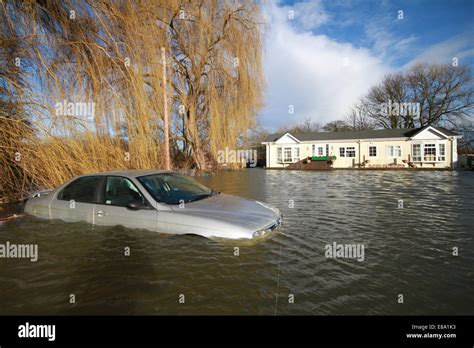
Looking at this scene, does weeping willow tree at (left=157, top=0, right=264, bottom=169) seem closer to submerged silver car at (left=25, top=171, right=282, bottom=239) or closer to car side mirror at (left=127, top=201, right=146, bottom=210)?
submerged silver car at (left=25, top=171, right=282, bottom=239)

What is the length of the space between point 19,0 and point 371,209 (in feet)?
32.0

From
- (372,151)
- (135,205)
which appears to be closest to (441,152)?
(372,151)

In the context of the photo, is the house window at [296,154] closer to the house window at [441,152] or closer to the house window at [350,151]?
the house window at [350,151]

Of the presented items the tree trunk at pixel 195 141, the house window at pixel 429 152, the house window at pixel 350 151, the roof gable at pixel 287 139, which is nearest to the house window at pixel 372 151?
the house window at pixel 350 151

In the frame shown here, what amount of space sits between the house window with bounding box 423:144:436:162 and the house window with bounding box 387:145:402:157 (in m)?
2.08

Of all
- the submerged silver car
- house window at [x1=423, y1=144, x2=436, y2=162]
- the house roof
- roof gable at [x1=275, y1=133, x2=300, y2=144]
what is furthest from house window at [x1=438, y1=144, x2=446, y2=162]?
the submerged silver car

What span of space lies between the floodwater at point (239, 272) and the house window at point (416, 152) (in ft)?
80.7

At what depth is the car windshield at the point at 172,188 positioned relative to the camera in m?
4.28

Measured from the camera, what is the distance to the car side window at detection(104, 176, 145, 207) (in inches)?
167

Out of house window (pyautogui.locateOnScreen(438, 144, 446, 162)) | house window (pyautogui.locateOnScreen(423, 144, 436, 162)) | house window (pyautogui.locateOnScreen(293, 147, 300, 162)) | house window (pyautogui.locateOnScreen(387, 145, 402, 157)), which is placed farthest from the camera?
house window (pyautogui.locateOnScreen(293, 147, 300, 162))

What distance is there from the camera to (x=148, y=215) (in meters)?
3.99

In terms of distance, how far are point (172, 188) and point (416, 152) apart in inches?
1120
